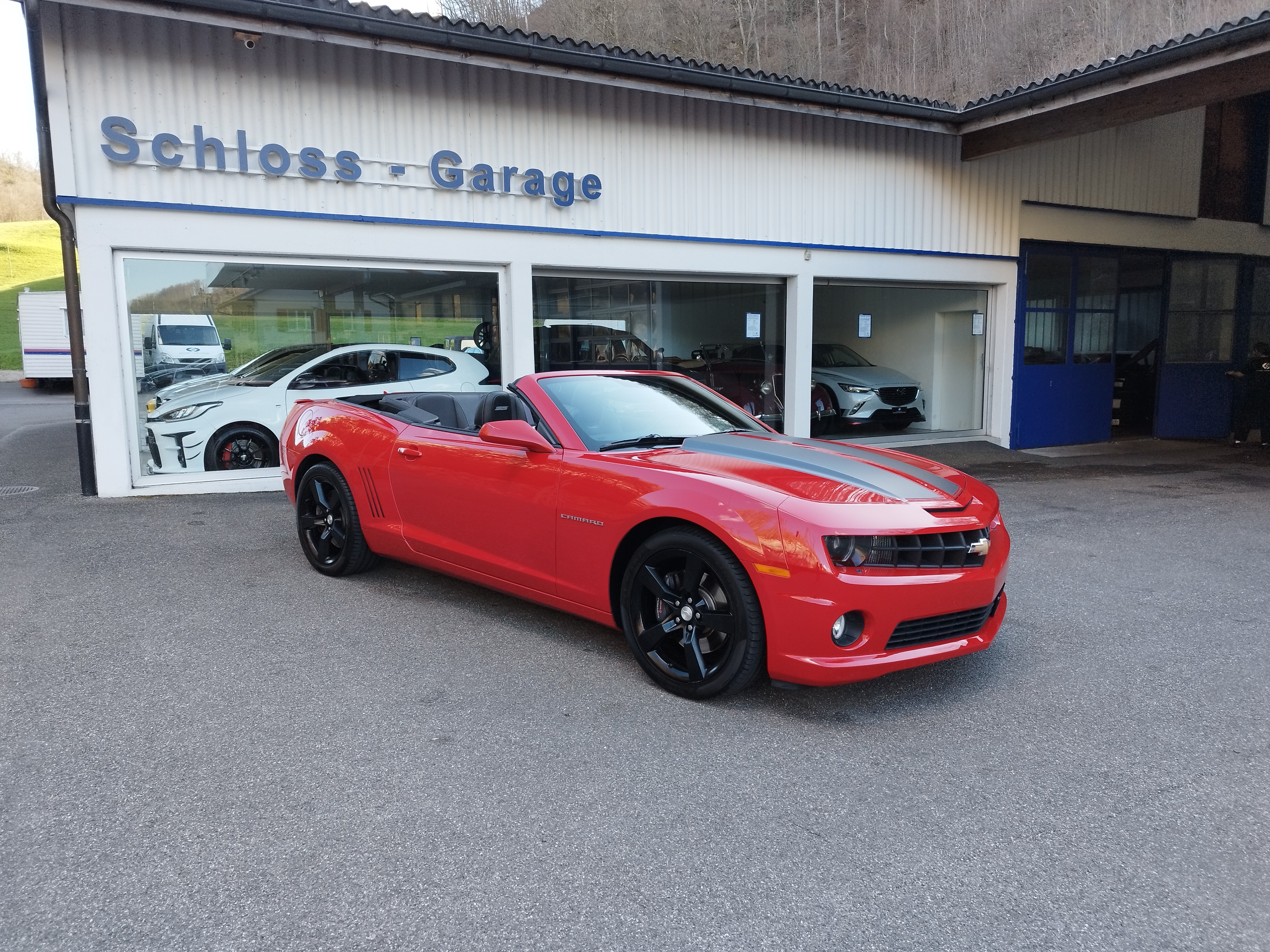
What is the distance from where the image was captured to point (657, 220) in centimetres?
1069

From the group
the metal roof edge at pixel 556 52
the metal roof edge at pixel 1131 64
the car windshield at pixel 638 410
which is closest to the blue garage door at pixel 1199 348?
the metal roof edge at pixel 1131 64

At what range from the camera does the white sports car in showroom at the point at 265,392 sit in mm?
8828

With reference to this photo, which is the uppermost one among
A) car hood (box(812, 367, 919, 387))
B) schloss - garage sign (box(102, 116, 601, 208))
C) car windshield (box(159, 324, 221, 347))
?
schloss - garage sign (box(102, 116, 601, 208))

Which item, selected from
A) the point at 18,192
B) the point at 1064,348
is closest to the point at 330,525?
the point at 1064,348

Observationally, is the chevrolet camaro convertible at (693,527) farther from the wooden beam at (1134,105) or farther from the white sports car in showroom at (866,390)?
the white sports car in showroom at (866,390)

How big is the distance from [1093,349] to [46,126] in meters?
13.9

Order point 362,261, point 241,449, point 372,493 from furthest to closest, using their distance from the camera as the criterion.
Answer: point 362,261 < point 241,449 < point 372,493

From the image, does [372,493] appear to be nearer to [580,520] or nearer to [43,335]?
[580,520]

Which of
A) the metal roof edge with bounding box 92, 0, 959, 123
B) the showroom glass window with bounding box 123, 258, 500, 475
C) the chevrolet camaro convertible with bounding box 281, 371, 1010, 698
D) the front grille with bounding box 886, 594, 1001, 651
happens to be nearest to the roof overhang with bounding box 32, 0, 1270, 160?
the metal roof edge with bounding box 92, 0, 959, 123

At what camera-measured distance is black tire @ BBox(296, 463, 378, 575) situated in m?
5.66

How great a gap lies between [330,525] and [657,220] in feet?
20.5

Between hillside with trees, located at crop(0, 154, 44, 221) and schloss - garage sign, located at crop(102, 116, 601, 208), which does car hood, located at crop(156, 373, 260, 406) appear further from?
hillside with trees, located at crop(0, 154, 44, 221)

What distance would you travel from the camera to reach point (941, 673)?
421cm

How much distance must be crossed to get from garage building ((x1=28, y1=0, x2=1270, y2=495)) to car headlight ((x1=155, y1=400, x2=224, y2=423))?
0.12 metres
